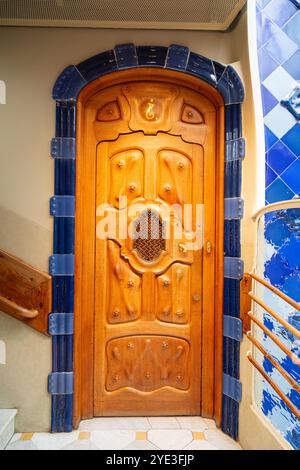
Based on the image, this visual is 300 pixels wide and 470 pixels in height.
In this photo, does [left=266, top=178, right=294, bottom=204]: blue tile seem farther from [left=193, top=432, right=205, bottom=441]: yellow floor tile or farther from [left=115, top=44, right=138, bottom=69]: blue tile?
[left=193, top=432, right=205, bottom=441]: yellow floor tile

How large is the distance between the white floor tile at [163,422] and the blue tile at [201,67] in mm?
2194

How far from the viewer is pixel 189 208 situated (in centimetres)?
216

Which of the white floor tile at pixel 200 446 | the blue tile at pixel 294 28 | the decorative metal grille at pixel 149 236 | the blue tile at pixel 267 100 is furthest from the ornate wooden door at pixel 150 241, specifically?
the blue tile at pixel 294 28

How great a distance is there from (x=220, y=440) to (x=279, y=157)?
67.8 inches

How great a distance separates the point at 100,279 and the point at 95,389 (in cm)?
74

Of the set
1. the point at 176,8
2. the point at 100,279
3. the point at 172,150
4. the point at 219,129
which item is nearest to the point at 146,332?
the point at 100,279

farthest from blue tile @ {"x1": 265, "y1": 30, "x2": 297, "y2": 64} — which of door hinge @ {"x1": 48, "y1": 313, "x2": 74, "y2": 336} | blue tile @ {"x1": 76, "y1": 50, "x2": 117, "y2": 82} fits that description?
door hinge @ {"x1": 48, "y1": 313, "x2": 74, "y2": 336}

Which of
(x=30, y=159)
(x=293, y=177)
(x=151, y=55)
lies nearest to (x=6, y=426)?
(x=30, y=159)

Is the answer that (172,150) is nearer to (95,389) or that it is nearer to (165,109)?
(165,109)

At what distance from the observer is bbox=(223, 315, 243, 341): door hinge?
6.46 ft

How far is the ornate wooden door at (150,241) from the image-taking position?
215cm

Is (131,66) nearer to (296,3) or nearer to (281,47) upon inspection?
(281,47)

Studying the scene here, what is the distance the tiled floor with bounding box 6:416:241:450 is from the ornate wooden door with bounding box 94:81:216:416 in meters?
0.07
